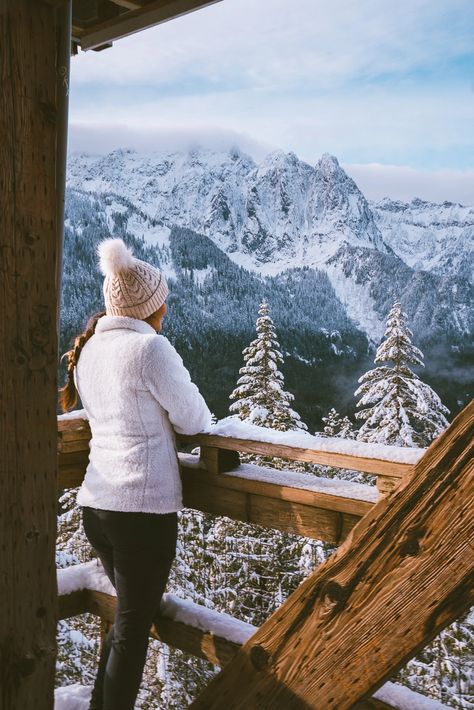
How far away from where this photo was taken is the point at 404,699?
5.72 ft

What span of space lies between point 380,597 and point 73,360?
140cm

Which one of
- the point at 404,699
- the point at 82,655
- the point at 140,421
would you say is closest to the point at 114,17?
the point at 140,421

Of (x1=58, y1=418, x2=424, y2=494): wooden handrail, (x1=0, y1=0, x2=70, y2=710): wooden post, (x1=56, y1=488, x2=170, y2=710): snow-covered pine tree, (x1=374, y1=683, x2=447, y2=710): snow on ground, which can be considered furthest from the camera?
(x1=56, y1=488, x2=170, y2=710): snow-covered pine tree

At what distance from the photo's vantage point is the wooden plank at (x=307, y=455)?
1.81m

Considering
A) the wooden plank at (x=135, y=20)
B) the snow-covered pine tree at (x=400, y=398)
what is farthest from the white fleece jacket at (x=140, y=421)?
the snow-covered pine tree at (x=400, y=398)

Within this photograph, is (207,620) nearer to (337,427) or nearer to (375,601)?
(375,601)

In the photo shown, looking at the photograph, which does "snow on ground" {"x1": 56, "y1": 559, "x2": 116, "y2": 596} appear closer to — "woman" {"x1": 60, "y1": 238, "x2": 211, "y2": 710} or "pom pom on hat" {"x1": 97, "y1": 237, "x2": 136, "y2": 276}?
"woman" {"x1": 60, "y1": 238, "x2": 211, "y2": 710}

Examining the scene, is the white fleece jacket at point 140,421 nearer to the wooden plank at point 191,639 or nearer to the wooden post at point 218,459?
the wooden post at point 218,459

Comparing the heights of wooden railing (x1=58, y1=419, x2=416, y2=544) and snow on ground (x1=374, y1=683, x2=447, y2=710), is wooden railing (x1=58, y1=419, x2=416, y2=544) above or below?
above

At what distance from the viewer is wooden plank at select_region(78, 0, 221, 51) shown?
7.63 feet

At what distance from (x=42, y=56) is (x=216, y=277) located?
465 feet

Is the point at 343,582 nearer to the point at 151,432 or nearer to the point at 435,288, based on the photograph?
the point at 151,432

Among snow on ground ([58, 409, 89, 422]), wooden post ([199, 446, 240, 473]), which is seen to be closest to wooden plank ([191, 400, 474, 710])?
wooden post ([199, 446, 240, 473])

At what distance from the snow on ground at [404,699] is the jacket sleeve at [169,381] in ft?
2.90
